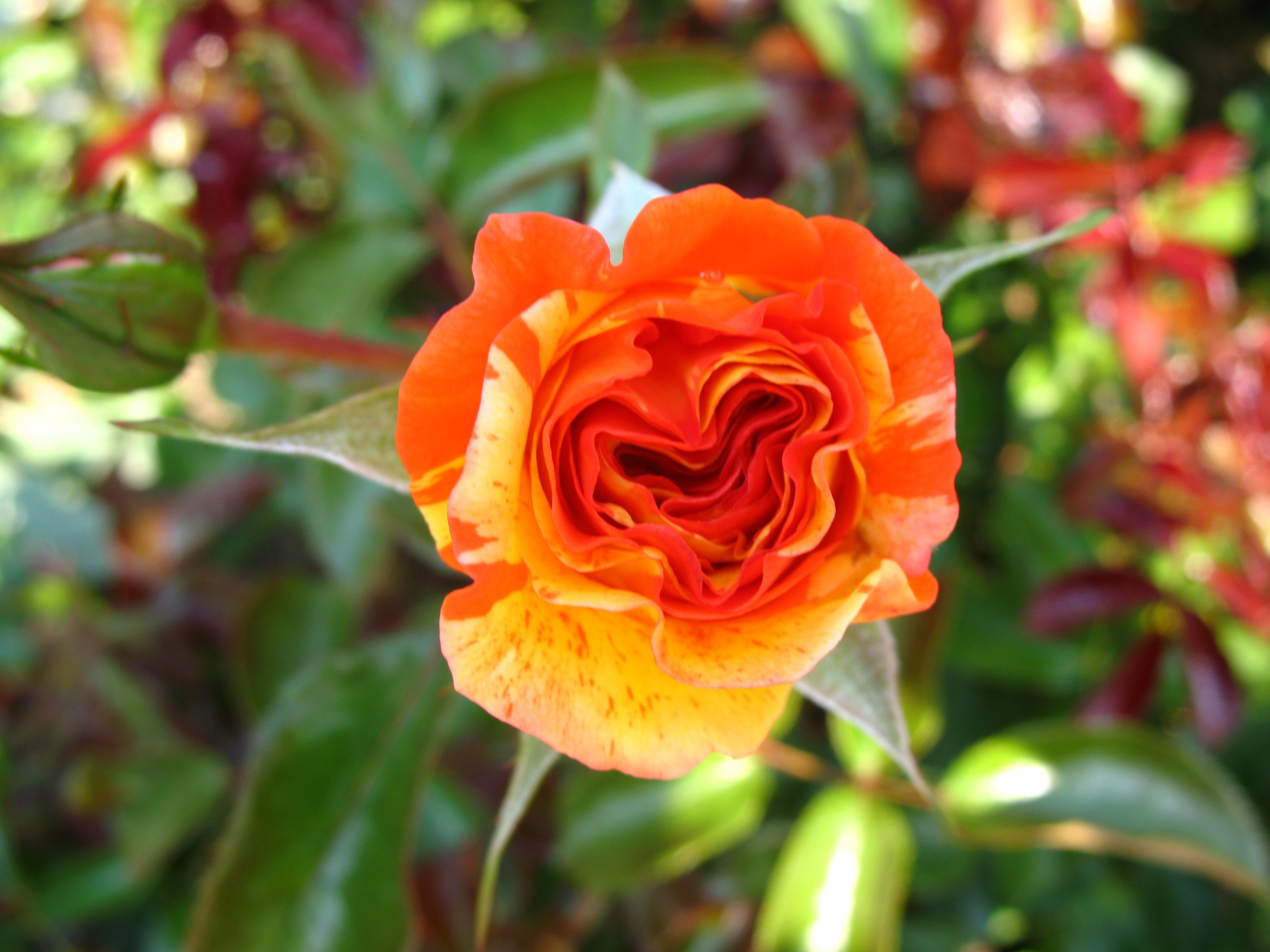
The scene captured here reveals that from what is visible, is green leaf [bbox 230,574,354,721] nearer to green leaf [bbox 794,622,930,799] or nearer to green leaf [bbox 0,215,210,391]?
green leaf [bbox 0,215,210,391]

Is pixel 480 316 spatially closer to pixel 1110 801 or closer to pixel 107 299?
pixel 107 299

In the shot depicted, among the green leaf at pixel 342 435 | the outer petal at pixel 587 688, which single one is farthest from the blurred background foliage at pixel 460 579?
the outer petal at pixel 587 688

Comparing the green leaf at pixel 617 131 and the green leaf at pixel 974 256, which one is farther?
the green leaf at pixel 617 131

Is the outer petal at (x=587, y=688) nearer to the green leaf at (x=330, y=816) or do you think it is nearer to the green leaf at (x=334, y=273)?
the green leaf at (x=330, y=816)

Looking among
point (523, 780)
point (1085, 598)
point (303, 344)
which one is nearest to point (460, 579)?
point (303, 344)

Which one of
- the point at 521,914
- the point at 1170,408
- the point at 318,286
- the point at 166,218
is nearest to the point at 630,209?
the point at 318,286

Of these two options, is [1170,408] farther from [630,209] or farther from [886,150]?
[630,209]

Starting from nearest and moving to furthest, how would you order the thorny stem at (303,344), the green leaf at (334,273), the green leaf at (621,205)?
the green leaf at (621,205), the thorny stem at (303,344), the green leaf at (334,273)
